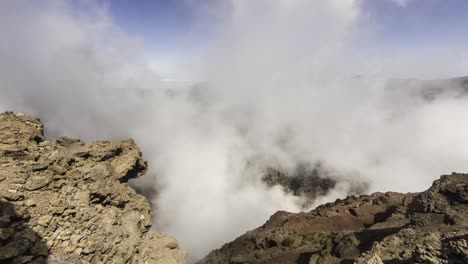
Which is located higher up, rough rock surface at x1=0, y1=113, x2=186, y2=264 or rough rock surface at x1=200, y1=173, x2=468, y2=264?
rough rock surface at x1=200, y1=173, x2=468, y2=264

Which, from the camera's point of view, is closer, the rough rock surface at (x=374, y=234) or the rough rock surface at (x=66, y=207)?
the rough rock surface at (x=66, y=207)

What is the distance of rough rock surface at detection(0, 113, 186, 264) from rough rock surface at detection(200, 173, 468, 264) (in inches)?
534

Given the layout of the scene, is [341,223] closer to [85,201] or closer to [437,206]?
[437,206]

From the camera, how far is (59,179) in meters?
15.1

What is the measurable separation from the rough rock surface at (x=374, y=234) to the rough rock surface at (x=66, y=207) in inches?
534

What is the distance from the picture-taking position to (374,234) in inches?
1745

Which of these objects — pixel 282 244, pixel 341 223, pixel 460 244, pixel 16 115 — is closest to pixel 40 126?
pixel 16 115

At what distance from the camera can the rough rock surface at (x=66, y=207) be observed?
42.9 feet

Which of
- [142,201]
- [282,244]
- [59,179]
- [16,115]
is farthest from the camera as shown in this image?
[282,244]

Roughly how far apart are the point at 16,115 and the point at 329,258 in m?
35.2

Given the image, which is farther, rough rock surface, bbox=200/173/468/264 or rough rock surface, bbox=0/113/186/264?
rough rock surface, bbox=200/173/468/264

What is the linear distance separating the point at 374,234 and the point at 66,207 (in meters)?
38.8

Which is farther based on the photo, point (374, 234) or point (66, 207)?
point (374, 234)

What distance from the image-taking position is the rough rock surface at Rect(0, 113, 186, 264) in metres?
13.1
